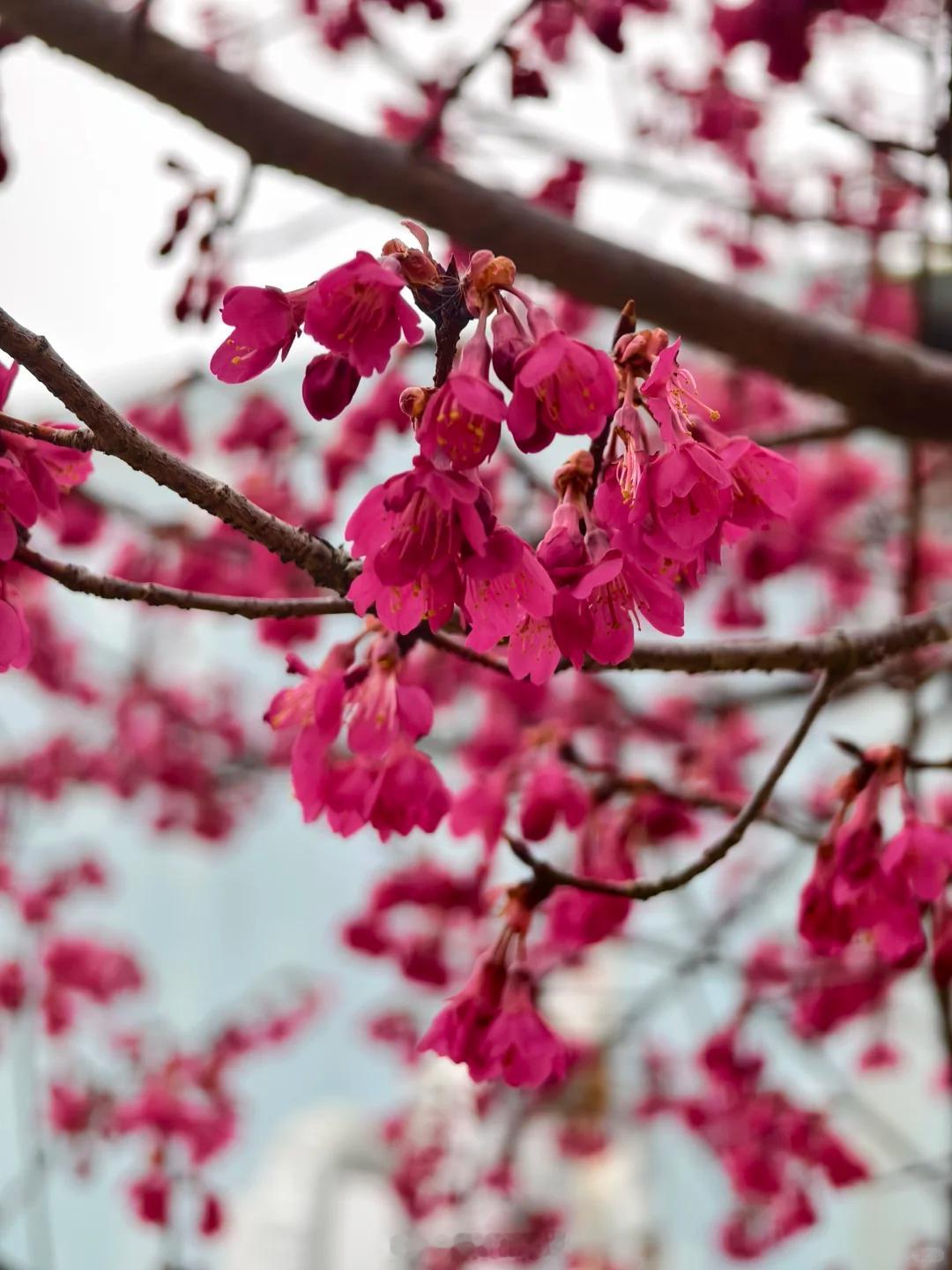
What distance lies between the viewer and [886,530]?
268cm

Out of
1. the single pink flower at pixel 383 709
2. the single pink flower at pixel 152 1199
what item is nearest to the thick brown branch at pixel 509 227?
the single pink flower at pixel 383 709

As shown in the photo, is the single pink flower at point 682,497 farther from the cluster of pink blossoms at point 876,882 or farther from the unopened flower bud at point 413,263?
the cluster of pink blossoms at point 876,882

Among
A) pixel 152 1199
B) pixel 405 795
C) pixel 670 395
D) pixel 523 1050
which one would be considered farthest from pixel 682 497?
pixel 152 1199

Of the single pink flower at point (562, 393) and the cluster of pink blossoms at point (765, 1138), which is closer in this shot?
the single pink flower at point (562, 393)

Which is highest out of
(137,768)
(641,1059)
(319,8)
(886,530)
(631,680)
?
(631,680)

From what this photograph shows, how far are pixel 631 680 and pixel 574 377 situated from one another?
12.6 feet

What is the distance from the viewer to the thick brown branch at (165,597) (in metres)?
0.60

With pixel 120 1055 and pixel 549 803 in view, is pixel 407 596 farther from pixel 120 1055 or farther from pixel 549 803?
pixel 120 1055

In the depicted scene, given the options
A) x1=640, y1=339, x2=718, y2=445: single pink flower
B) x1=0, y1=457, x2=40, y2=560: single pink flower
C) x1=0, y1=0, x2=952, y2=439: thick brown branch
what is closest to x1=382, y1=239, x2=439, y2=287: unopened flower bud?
x1=640, y1=339, x2=718, y2=445: single pink flower

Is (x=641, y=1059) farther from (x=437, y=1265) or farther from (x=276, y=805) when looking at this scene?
(x=276, y=805)

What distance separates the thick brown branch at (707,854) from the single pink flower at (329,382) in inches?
13.0

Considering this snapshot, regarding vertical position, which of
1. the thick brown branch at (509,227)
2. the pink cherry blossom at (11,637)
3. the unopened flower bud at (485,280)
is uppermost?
the thick brown branch at (509,227)

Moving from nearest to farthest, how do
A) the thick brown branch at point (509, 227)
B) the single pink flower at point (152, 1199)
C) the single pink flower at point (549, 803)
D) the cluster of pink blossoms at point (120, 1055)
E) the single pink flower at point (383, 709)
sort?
the single pink flower at point (383, 709) < the single pink flower at point (549, 803) < the thick brown branch at point (509, 227) < the single pink flower at point (152, 1199) < the cluster of pink blossoms at point (120, 1055)

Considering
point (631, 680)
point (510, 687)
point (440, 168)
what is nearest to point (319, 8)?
point (440, 168)
